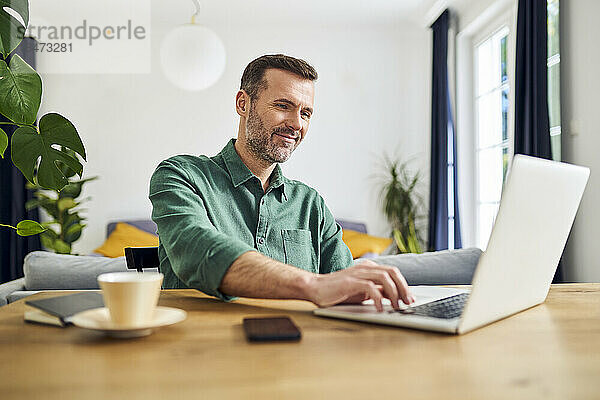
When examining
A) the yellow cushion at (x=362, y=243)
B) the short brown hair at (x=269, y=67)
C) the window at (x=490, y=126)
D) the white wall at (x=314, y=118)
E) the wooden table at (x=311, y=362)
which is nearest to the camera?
the wooden table at (x=311, y=362)

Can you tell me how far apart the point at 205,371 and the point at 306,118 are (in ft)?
3.84

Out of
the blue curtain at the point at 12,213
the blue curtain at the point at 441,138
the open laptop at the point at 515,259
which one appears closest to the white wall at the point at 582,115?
the blue curtain at the point at 441,138

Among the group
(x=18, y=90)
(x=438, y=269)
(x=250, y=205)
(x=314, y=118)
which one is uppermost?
(x=314, y=118)

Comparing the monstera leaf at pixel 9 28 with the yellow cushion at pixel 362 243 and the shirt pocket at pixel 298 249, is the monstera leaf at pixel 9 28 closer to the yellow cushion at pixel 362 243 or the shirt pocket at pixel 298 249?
the shirt pocket at pixel 298 249

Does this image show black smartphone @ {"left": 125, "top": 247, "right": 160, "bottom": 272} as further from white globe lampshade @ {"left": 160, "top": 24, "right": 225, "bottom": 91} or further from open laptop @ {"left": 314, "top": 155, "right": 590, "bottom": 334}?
white globe lampshade @ {"left": 160, "top": 24, "right": 225, "bottom": 91}

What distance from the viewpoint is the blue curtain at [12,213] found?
470cm

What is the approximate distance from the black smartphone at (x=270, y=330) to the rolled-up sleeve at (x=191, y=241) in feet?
0.70

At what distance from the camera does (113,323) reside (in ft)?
2.30

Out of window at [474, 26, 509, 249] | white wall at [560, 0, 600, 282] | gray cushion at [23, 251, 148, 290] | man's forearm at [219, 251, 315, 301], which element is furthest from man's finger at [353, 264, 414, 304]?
window at [474, 26, 509, 249]

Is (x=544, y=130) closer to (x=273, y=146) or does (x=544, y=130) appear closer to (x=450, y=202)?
(x=450, y=202)

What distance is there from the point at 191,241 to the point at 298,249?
52 centimetres

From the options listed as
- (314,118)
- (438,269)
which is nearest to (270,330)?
(438,269)

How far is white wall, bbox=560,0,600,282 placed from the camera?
2.71 metres

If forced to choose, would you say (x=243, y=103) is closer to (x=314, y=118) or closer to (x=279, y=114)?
(x=279, y=114)
